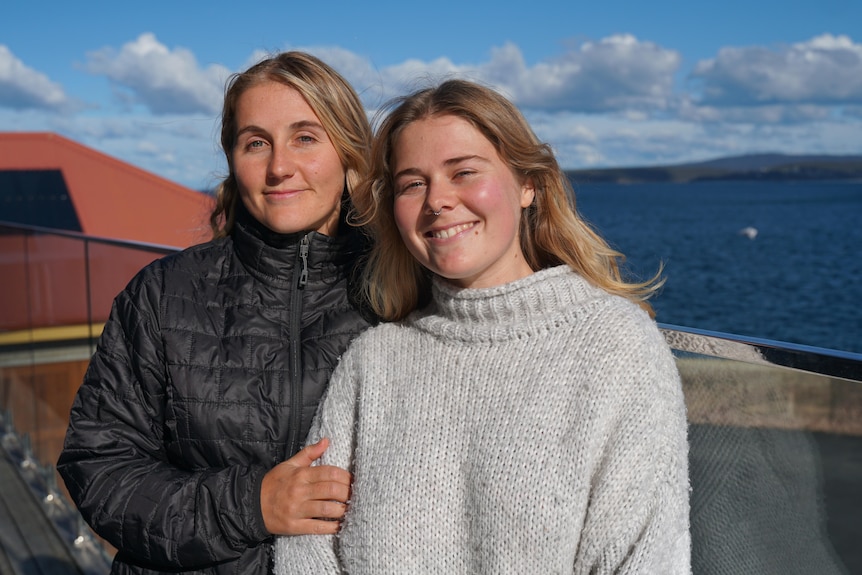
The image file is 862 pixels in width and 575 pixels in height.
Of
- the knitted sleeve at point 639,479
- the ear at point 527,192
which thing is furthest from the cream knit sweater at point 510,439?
the ear at point 527,192

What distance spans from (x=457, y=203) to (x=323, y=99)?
22.4 inches

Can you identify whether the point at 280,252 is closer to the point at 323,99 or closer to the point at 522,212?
the point at 323,99

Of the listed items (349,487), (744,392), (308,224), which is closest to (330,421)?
(349,487)

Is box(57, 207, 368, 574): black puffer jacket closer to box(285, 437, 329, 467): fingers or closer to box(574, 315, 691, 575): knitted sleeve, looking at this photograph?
box(285, 437, 329, 467): fingers

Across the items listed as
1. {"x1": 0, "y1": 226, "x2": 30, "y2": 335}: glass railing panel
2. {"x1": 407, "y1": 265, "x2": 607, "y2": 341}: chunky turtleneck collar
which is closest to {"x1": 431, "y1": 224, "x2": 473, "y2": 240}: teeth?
{"x1": 407, "y1": 265, "x2": 607, "y2": 341}: chunky turtleneck collar

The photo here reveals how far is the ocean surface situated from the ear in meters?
0.15

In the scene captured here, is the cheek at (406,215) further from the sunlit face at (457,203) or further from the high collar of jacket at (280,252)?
the high collar of jacket at (280,252)

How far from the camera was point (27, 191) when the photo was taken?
10078 mm

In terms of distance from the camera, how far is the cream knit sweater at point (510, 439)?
175 centimetres

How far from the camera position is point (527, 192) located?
2182 mm

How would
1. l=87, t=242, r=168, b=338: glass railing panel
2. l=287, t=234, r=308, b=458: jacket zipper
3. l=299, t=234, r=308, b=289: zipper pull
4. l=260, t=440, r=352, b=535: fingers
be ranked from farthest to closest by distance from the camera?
l=87, t=242, r=168, b=338: glass railing panel, l=299, t=234, r=308, b=289: zipper pull, l=287, t=234, r=308, b=458: jacket zipper, l=260, t=440, r=352, b=535: fingers

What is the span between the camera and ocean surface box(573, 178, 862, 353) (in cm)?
4016

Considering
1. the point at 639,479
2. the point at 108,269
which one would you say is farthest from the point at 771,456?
the point at 108,269

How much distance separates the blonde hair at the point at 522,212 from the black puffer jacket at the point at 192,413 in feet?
0.61
